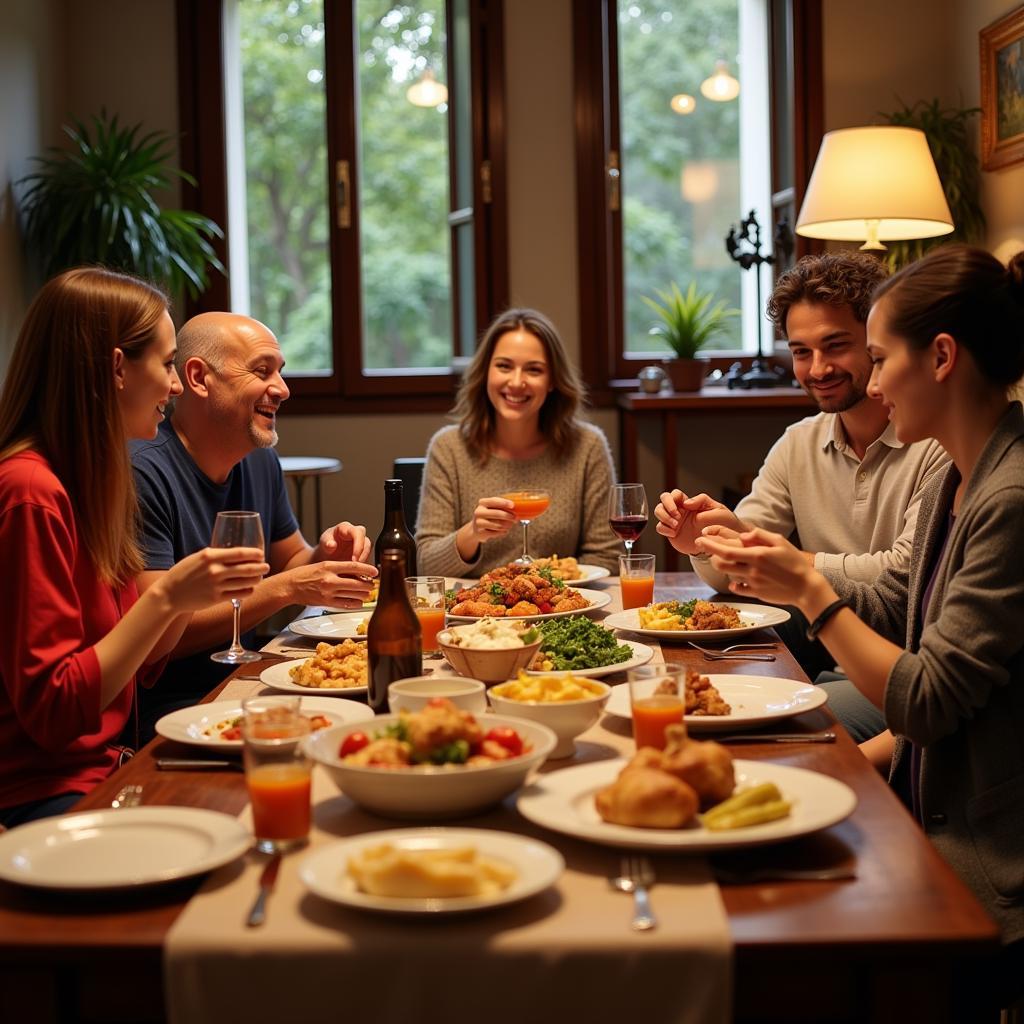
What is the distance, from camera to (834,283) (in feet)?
8.88

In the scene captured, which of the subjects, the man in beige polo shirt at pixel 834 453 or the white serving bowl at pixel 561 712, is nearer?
the white serving bowl at pixel 561 712

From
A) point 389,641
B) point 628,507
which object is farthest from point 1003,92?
point 389,641

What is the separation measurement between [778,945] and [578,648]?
87 centimetres

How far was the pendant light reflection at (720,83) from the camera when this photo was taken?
553 cm

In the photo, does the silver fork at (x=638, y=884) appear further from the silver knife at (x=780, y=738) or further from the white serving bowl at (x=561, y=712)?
the silver knife at (x=780, y=738)

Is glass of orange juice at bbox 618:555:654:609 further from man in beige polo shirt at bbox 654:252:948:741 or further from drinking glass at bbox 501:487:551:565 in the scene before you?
drinking glass at bbox 501:487:551:565

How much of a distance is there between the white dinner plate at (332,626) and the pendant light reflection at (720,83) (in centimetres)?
385

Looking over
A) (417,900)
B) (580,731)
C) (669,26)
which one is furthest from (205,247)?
(417,900)

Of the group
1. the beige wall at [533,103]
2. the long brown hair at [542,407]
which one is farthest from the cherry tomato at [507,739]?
the beige wall at [533,103]

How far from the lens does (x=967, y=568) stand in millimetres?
1602

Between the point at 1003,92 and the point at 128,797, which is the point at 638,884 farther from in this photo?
the point at 1003,92

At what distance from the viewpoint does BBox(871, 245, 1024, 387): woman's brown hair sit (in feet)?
5.55

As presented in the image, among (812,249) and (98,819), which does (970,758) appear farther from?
(812,249)

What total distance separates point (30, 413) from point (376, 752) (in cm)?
95
